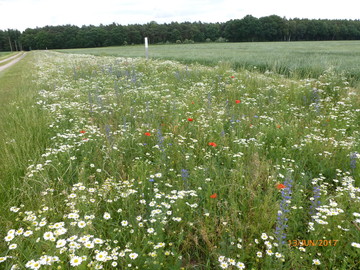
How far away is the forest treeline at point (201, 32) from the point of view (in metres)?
89.6

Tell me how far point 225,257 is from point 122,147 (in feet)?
8.08

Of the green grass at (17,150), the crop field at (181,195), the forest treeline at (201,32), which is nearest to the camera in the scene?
the crop field at (181,195)

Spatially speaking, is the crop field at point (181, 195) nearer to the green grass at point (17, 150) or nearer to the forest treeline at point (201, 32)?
the green grass at point (17, 150)

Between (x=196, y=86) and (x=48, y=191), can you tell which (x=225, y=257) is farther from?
(x=196, y=86)

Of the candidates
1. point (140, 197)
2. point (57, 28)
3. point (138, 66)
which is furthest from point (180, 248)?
point (57, 28)

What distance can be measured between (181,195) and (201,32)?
104999 millimetres

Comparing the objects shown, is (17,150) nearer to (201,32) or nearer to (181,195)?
(181,195)

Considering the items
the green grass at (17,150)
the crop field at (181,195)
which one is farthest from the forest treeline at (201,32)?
the crop field at (181,195)

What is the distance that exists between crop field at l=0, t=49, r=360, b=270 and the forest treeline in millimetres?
89165

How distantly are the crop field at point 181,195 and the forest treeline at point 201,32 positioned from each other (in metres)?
89.2

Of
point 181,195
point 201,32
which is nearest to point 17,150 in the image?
point 181,195

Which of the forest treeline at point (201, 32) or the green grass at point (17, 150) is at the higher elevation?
the forest treeline at point (201, 32)

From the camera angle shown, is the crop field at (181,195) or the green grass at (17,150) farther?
the green grass at (17,150)

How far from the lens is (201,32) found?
98000mm
